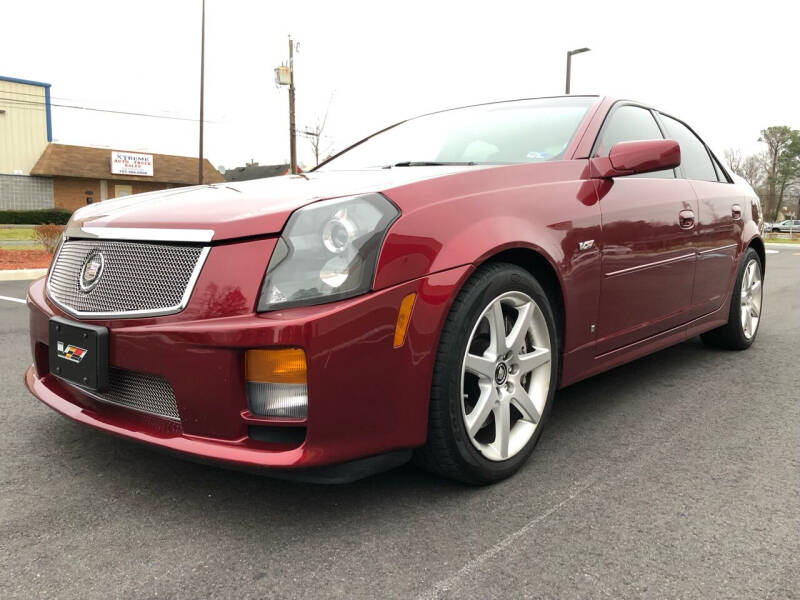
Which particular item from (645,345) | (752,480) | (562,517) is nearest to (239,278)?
(562,517)

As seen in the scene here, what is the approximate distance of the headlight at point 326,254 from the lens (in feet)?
6.05

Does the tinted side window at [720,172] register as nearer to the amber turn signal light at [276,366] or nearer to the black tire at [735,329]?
the black tire at [735,329]

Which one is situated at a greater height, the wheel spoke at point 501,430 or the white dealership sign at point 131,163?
the white dealership sign at point 131,163

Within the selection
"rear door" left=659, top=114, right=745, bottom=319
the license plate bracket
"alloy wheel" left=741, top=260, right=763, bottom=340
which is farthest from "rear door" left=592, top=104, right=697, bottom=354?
the license plate bracket

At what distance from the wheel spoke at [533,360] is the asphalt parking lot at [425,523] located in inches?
15.0

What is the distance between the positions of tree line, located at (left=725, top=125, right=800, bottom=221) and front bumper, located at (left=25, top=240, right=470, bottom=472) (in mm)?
66766

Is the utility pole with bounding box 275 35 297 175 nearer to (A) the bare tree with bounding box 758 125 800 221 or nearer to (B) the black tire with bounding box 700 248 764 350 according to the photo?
(B) the black tire with bounding box 700 248 764 350

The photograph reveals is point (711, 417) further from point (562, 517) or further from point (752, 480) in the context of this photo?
point (562, 517)

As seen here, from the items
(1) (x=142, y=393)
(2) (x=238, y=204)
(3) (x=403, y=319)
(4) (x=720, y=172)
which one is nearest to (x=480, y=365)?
(3) (x=403, y=319)

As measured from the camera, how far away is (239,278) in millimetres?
1861

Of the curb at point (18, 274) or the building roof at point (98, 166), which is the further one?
the building roof at point (98, 166)

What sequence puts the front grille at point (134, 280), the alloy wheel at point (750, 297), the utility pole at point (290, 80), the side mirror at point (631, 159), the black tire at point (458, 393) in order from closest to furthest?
the front grille at point (134, 280) → the black tire at point (458, 393) → the side mirror at point (631, 159) → the alloy wheel at point (750, 297) → the utility pole at point (290, 80)

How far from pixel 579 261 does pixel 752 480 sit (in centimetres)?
99

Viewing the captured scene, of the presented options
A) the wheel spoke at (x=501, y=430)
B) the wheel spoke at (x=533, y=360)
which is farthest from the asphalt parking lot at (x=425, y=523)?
the wheel spoke at (x=533, y=360)
